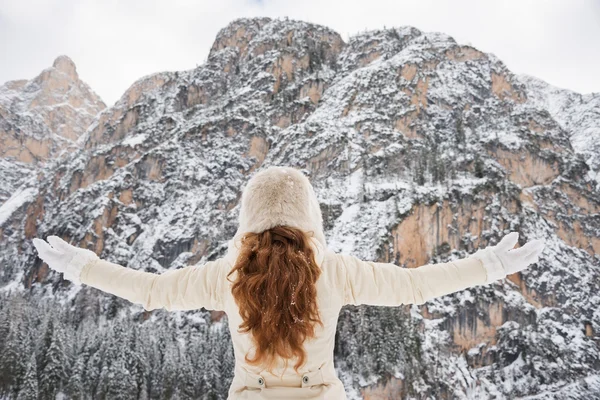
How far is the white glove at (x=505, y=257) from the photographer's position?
220 cm

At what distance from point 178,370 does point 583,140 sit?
358 feet

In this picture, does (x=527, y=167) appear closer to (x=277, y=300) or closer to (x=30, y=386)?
(x=30, y=386)

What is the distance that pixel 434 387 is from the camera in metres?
41.0

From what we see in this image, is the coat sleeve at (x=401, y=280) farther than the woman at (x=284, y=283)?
Answer: Yes

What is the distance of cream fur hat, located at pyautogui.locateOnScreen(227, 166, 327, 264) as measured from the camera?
2.20 metres

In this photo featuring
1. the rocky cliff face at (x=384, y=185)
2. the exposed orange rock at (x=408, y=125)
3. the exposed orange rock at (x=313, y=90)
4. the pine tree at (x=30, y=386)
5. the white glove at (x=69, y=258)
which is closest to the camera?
the white glove at (x=69, y=258)

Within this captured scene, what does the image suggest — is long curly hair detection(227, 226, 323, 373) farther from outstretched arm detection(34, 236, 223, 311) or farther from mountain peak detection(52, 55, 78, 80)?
mountain peak detection(52, 55, 78, 80)

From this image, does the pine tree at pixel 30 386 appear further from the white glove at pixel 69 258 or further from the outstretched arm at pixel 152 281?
the outstretched arm at pixel 152 281

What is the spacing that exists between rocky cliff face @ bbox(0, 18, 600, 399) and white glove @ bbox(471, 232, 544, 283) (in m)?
39.9

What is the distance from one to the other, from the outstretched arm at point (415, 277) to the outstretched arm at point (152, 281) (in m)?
0.81

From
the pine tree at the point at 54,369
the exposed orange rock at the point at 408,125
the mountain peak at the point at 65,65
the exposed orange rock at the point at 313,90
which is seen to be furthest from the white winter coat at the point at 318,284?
the mountain peak at the point at 65,65

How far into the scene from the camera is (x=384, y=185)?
196 feet

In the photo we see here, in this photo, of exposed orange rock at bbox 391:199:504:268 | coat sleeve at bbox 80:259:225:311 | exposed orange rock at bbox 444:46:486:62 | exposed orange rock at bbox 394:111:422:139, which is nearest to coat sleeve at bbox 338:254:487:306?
coat sleeve at bbox 80:259:225:311

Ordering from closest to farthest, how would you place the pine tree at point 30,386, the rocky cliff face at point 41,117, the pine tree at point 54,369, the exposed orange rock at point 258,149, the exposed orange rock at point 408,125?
the pine tree at point 30,386, the pine tree at point 54,369, the exposed orange rock at point 408,125, the exposed orange rock at point 258,149, the rocky cliff face at point 41,117
